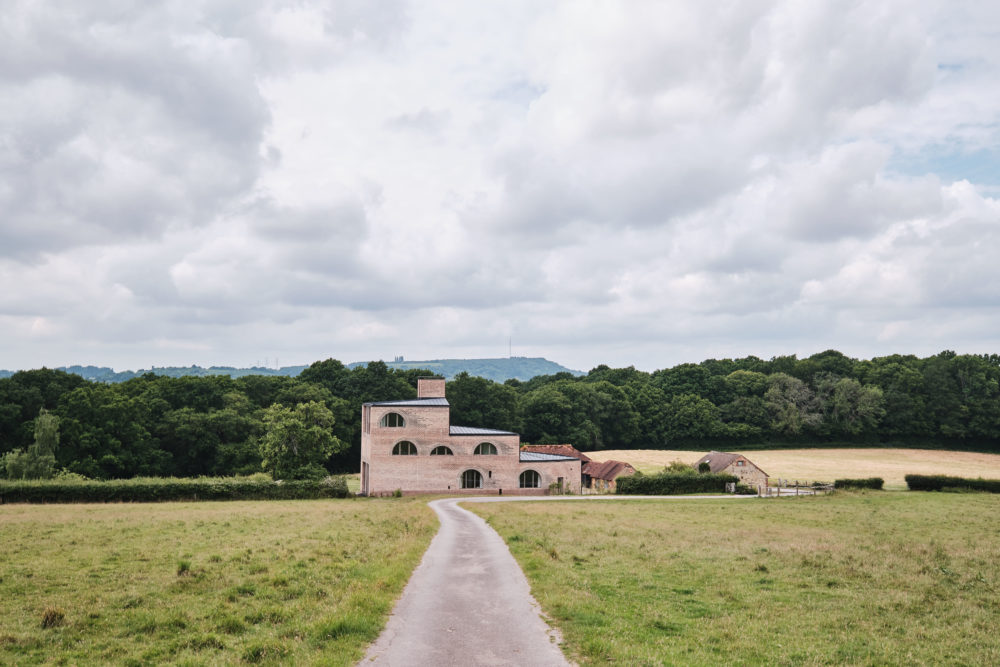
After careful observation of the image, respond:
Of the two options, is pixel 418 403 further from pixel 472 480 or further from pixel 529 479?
pixel 529 479

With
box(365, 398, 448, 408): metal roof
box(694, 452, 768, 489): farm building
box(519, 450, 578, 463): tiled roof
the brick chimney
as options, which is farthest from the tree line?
box(694, 452, 768, 489): farm building

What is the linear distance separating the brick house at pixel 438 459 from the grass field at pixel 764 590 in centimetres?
3100

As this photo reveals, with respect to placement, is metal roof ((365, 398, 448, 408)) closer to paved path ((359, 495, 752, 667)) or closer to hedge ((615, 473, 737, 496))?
hedge ((615, 473, 737, 496))

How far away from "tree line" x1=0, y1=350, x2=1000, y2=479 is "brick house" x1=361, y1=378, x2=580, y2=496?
14143 millimetres

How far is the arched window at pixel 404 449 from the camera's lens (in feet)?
208

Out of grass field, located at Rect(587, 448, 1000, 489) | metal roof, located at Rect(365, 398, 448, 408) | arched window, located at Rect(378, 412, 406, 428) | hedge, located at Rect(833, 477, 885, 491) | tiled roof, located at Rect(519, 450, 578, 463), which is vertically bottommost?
grass field, located at Rect(587, 448, 1000, 489)

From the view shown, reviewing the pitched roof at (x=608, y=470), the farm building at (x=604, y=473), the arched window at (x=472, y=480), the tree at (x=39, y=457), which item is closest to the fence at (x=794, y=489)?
the farm building at (x=604, y=473)

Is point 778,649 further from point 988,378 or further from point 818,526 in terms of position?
point 988,378

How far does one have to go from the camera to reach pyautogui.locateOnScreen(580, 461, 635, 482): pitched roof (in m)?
76.2

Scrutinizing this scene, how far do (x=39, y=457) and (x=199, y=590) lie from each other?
181 feet

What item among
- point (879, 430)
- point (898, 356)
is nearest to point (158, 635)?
point (879, 430)

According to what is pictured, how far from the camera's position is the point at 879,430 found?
119 m

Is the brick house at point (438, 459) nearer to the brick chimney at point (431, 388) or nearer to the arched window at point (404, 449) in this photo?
the arched window at point (404, 449)

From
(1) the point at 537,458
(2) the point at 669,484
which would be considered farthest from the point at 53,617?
(1) the point at 537,458
